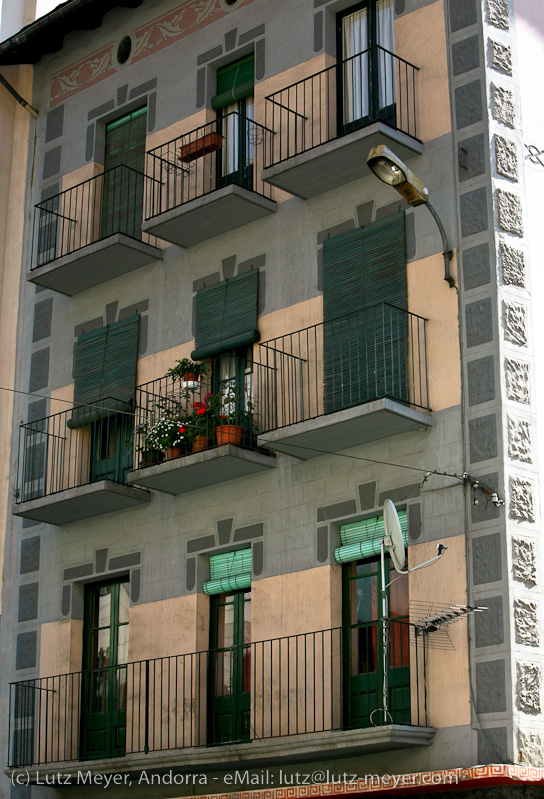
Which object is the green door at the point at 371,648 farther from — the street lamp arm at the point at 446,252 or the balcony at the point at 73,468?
the balcony at the point at 73,468

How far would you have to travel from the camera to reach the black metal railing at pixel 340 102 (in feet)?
59.8

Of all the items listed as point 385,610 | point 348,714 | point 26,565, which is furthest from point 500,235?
point 26,565

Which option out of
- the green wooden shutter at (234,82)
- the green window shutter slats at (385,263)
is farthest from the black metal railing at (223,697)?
the green wooden shutter at (234,82)

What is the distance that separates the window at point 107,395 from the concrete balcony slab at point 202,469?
5.07 ft

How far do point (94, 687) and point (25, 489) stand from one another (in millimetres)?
3252

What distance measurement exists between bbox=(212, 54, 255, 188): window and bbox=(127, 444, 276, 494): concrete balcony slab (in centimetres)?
425

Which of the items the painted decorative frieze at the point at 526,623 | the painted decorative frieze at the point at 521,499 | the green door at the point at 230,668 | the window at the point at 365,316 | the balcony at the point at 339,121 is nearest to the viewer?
the painted decorative frieze at the point at 526,623

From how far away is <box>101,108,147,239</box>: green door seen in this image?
21.6 meters

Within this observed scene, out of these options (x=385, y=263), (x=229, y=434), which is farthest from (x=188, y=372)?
(x=385, y=263)

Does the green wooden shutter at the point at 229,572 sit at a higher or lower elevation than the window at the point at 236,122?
lower

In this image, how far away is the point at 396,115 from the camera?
18.3 metres

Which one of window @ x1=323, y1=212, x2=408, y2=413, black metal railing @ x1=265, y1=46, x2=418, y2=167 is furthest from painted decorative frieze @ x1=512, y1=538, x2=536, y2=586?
black metal railing @ x1=265, y1=46, x2=418, y2=167

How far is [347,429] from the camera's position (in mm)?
16797

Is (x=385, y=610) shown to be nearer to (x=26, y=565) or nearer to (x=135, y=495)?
(x=135, y=495)
